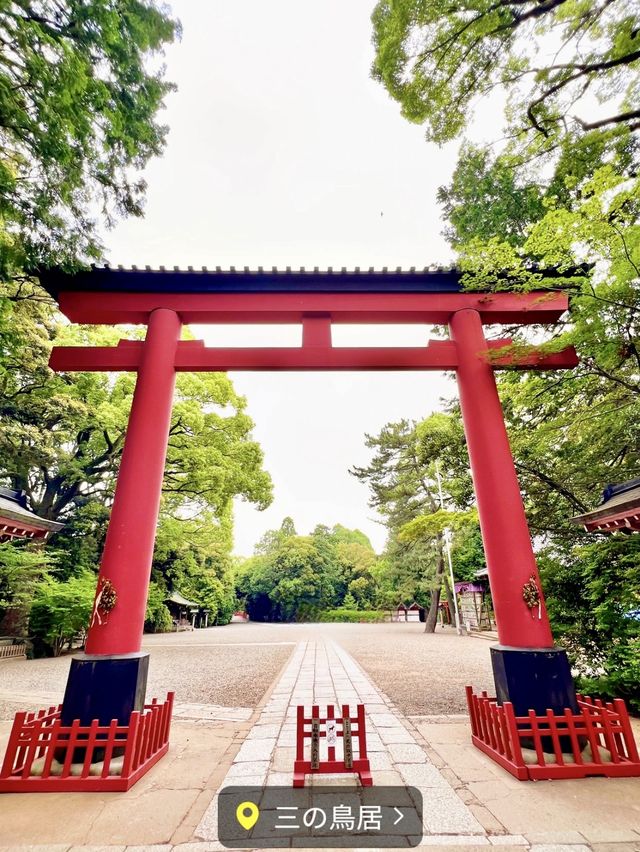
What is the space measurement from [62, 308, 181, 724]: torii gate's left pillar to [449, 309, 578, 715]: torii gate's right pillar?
345 centimetres

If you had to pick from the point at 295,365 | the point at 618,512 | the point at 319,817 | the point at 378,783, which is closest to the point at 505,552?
the point at 618,512

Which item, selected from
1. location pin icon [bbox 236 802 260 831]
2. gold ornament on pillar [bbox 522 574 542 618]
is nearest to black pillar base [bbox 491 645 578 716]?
gold ornament on pillar [bbox 522 574 542 618]

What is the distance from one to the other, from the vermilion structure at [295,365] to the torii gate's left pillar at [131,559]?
11 millimetres

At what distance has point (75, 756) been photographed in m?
3.31

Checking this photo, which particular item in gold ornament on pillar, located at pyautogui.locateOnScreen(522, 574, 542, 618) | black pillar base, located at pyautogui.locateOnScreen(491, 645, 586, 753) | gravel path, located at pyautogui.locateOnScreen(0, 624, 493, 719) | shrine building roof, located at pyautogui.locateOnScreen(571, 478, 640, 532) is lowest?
gravel path, located at pyautogui.locateOnScreen(0, 624, 493, 719)

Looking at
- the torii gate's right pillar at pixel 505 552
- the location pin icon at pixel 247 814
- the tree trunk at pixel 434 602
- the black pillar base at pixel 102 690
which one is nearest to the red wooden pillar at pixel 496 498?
the torii gate's right pillar at pixel 505 552

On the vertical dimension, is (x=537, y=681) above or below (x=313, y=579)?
below

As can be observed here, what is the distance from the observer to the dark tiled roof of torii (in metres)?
5.07

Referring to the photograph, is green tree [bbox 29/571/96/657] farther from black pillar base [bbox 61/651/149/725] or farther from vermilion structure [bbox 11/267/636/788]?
black pillar base [bbox 61/651/149/725]

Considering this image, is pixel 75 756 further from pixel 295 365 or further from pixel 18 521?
pixel 295 365

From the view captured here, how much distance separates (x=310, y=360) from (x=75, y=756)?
14.7 ft

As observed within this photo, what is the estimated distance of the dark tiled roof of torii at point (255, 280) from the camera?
16.6 feet

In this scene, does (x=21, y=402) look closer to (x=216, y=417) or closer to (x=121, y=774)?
(x=216, y=417)

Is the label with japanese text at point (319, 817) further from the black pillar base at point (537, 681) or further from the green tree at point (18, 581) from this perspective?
the green tree at point (18, 581)
